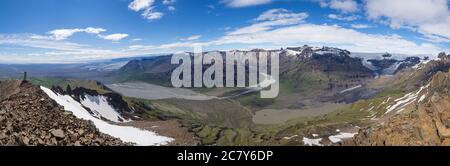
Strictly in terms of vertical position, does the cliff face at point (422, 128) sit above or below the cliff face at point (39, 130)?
below

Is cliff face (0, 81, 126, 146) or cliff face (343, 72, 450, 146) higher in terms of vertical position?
cliff face (0, 81, 126, 146)

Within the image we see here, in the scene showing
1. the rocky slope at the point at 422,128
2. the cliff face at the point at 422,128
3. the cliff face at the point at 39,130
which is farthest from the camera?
the rocky slope at the point at 422,128

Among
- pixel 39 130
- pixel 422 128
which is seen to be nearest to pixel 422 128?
pixel 422 128

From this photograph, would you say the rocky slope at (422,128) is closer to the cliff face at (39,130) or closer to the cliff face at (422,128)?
the cliff face at (422,128)

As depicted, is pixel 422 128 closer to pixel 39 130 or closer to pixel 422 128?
pixel 422 128

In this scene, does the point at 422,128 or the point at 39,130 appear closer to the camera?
the point at 39,130

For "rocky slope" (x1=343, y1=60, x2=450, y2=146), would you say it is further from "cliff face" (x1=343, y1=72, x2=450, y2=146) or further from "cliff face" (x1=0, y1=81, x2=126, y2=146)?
"cliff face" (x1=0, y1=81, x2=126, y2=146)

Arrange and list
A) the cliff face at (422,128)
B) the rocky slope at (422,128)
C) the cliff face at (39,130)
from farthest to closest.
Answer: the rocky slope at (422,128), the cliff face at (422,128), the cliff face at (39,130)

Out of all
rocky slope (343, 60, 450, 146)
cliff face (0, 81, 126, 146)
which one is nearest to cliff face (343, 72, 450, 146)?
rocky slope (343, 60, 450, 146)

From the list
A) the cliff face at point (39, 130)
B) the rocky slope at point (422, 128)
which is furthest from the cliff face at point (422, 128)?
the cliff face at point (39, 130)
